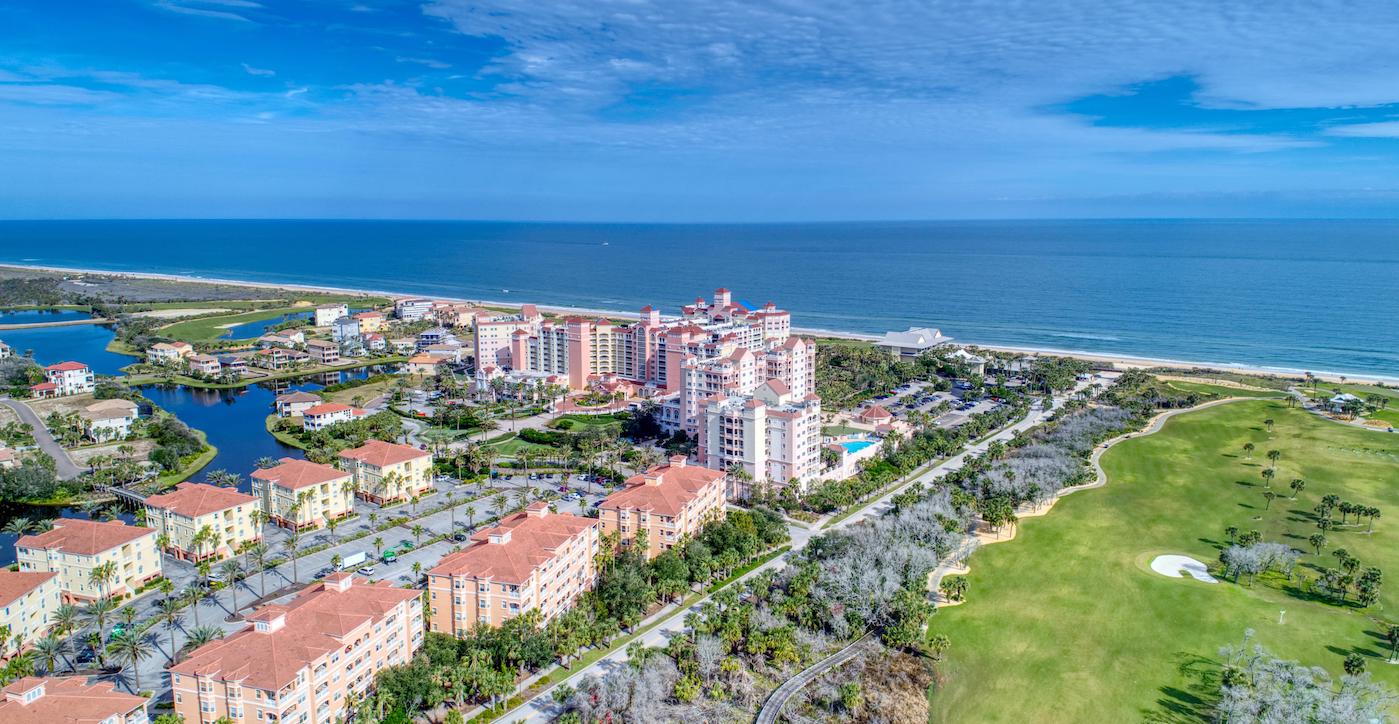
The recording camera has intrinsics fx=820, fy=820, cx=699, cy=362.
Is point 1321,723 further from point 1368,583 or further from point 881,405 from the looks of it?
point 881,405

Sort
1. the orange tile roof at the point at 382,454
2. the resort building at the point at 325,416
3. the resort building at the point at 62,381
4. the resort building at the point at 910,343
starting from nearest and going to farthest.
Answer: the orange tile roof at the point at 382,454
the resort building at the point at 325,416
the resort building at the point at 62,381
the resort building at the point at 910,343

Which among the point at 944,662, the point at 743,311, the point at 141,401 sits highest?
the point at 743,311

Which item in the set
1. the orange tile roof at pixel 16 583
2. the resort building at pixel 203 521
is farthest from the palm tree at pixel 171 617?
the resort building at pixel 203 521

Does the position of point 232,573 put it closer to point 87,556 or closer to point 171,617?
point 171,617

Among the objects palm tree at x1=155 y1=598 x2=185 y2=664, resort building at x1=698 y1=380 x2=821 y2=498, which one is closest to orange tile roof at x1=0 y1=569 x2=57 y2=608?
palm tree at x1=155 y1=598 x2=185 y2=664

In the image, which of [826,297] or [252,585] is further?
[826,297]

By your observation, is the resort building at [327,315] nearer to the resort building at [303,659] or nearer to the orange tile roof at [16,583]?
the orange tile roof at [16,583]

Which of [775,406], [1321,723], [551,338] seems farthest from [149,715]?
[551,338]
